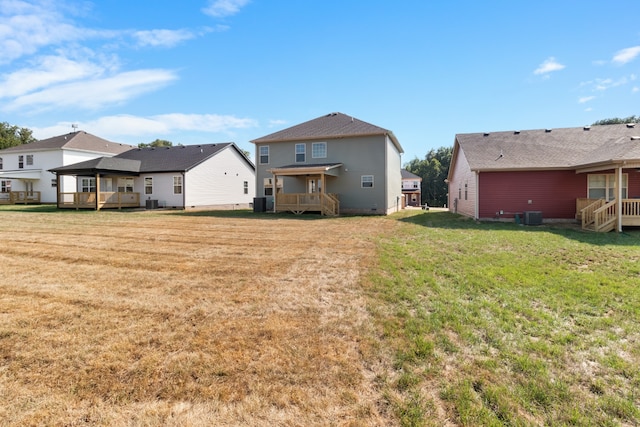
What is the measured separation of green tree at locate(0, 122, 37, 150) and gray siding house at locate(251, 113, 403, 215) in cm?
5237

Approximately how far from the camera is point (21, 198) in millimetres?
30125

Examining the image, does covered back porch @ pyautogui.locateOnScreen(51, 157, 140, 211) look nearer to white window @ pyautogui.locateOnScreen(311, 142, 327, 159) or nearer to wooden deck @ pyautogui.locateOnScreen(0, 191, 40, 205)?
wooden deck @ pyautogui.locateOnScreen(0, 191, 40, 205)

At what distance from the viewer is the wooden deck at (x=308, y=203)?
63.1 ft

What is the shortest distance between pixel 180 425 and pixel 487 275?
563 centimetres

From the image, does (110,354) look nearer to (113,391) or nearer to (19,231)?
(113,391)

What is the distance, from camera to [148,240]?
9.70 metres

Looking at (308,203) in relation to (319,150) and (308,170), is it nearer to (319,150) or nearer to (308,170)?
(308,170)

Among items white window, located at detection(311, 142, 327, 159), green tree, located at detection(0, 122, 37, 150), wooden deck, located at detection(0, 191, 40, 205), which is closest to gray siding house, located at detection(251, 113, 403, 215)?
white window, located at detection(311, 142, 327, 159)

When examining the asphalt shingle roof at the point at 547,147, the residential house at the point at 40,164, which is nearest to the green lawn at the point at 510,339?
the asphalt shingle roof at the point at 547,147

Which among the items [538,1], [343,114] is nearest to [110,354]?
[538,1]

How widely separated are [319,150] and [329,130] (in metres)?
1.52

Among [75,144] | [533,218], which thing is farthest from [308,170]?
[75,144]

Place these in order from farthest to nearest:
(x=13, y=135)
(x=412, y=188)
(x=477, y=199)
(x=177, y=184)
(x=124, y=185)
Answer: (x=412, y=188) < (x=13, y=135) < (x=124, y=185) < (x=177, y=184) < (x=477, y=199)

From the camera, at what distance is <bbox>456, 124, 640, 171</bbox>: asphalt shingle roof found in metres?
14.9
